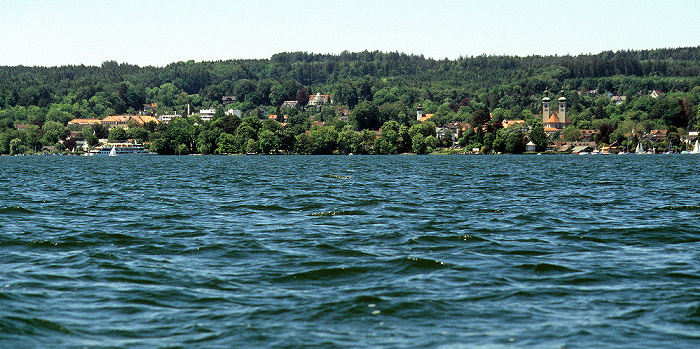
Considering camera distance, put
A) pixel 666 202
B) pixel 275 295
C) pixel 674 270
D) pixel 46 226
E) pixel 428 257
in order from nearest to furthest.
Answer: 1. pixel 275 295
2. pixel 674 270
3. pixel 428 257
4. pixel 46 226
5. pixel 666 202

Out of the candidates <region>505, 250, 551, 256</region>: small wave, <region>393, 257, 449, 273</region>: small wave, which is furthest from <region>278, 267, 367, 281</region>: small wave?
<region>505, 250, 551, 256</region>: small wave

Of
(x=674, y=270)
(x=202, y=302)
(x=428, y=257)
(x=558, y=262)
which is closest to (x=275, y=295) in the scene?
(x=202, y=302)

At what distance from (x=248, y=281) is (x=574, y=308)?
22.7 ft

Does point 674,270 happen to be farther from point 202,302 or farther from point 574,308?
point 202,302

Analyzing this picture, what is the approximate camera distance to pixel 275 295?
47.1 ft

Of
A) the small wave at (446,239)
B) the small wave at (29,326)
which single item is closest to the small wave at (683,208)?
the small wave at (446,239)

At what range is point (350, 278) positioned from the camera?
1616 cm

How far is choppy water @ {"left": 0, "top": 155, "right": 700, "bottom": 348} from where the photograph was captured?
38.9 ft

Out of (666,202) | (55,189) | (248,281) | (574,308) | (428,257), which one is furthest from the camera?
(55,189)

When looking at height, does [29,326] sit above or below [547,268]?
above

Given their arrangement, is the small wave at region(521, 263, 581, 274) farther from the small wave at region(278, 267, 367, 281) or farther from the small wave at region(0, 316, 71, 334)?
the small wave at region(0, 316, 71, 334)

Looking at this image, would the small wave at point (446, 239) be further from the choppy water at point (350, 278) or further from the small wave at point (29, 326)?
the small wave at point (29, 326)

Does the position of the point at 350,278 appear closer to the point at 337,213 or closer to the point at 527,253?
the point at 527,253

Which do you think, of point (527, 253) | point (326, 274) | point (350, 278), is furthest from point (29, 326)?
point (527, 253)
